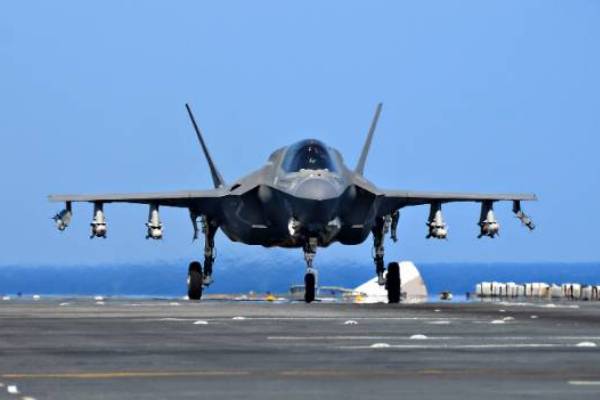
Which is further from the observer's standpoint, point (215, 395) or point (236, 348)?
point (236, 348)

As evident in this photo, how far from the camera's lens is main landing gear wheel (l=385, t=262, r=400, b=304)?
4619cm

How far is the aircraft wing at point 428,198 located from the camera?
47.2m

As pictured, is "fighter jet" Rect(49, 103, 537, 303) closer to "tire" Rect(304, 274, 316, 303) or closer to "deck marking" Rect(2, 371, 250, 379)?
"tire" Rect(304, 274, 316, 303)

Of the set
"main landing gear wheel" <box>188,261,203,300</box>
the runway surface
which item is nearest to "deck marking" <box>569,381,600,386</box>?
the runway surface

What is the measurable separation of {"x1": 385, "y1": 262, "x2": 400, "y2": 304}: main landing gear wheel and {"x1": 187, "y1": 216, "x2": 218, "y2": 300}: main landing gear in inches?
203

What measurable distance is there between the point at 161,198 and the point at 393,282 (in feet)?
22.0

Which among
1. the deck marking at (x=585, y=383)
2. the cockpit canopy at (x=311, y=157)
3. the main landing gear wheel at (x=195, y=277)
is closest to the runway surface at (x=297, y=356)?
the deck marking at (x=585, y=383)

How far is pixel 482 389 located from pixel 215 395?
7.52 ft

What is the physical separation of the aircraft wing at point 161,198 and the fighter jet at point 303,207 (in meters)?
0.03

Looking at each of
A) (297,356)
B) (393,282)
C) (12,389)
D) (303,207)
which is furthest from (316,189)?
(12,389)

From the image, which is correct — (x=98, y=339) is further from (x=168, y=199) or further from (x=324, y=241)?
(x=168, y=199)

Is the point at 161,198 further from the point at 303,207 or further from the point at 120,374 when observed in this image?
the point at 120,374

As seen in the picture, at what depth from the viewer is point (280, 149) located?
45781 mm

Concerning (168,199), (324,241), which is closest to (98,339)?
(324,241)
